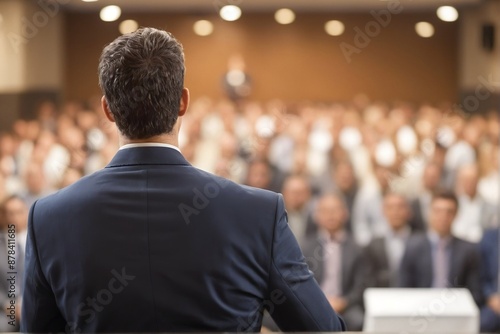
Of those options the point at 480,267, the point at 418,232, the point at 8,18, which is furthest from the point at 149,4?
the point at 480,267

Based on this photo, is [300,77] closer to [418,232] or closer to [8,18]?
[418,232]

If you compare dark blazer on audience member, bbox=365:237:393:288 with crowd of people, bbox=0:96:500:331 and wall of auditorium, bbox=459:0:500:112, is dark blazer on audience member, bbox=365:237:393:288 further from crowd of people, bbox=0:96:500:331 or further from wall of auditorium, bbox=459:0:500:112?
wall of auditorium, bbox=459:0:500:112

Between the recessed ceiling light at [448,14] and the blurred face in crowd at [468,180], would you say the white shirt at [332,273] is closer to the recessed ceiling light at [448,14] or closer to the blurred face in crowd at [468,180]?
the blurred face in crowd at [468,180]

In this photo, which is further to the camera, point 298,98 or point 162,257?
point 298,98

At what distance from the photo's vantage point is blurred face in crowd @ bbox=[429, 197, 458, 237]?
21.1 feet

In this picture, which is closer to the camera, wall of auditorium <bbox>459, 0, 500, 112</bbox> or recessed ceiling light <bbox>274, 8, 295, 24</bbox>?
wall of auditorium <bbox>459, 0, 500, 112</bbox>

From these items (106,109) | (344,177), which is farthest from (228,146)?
(106,109)

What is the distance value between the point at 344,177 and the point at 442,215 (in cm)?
89

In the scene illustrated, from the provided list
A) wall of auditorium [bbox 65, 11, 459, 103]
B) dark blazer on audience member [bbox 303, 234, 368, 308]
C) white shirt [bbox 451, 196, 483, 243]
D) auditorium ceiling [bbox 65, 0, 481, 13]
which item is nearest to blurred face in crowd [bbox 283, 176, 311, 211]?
dark blazer on audience member [bbox 303, 234, 368, 308]

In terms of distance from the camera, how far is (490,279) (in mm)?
6387

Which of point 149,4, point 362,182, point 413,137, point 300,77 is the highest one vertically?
point 149,4

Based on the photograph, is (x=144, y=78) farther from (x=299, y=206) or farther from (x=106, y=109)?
(x=299, y=206)

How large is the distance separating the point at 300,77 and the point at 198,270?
6.15m

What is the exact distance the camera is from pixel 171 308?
3.74 feet
